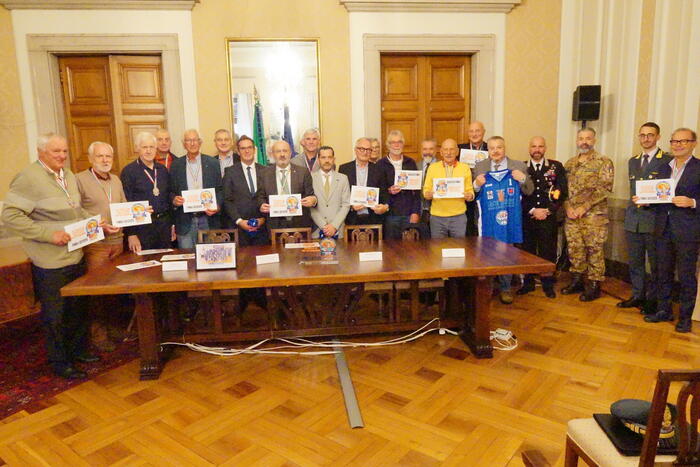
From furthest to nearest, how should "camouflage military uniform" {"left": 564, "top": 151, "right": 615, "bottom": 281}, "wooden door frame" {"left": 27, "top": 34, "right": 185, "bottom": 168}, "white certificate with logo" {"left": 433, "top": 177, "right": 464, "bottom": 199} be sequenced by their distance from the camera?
"wooden door frame" {"left": 27, "top": 34, "right": 185, "bottom": 168} → "camouflage military uniform" {"left": 564, "top": 151, "right": 615, "bottom": 281} → "white certificate with logo" {"left": 433, "top": 177, "right": 464, "bottom": 199}

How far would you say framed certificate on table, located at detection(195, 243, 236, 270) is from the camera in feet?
9.72

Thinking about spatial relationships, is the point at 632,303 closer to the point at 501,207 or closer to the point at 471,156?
the point at 501,207

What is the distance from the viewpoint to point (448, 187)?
13.1 feet

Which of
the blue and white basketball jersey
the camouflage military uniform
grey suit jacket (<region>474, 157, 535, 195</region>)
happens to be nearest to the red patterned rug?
the blue and white basketball jersey

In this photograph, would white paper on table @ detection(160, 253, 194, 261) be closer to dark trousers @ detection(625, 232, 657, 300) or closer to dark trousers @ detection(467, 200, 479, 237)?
dark trousers @ detection(467, 200, 479, 237)

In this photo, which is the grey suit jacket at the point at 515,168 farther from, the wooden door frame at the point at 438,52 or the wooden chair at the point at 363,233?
the wooden door frame at the point at 438,52

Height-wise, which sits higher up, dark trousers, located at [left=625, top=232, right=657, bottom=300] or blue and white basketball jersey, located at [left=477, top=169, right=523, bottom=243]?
blue and white basketball jersey, located at [left=477, top=169, right=523, bottom=243]

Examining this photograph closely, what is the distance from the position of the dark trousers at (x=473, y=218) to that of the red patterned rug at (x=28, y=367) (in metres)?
2.98

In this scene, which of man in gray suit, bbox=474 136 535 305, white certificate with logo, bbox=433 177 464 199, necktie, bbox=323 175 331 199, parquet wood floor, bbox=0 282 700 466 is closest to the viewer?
parquet wood floor, bbox=0 282 700 466

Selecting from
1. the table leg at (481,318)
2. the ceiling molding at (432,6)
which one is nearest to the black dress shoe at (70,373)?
the table leg at (481,318)

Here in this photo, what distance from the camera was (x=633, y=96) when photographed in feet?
15.7

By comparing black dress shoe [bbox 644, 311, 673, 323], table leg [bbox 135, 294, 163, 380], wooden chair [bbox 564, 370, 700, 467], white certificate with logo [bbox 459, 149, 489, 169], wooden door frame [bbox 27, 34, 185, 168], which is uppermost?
wooden door frame [bbox 27, 34, 185, 168]

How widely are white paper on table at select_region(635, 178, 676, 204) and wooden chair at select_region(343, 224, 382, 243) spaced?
195 centimetres

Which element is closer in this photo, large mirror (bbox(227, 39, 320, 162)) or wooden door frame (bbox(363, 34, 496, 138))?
large mirror (bbox(227, 39, 320, 162))
